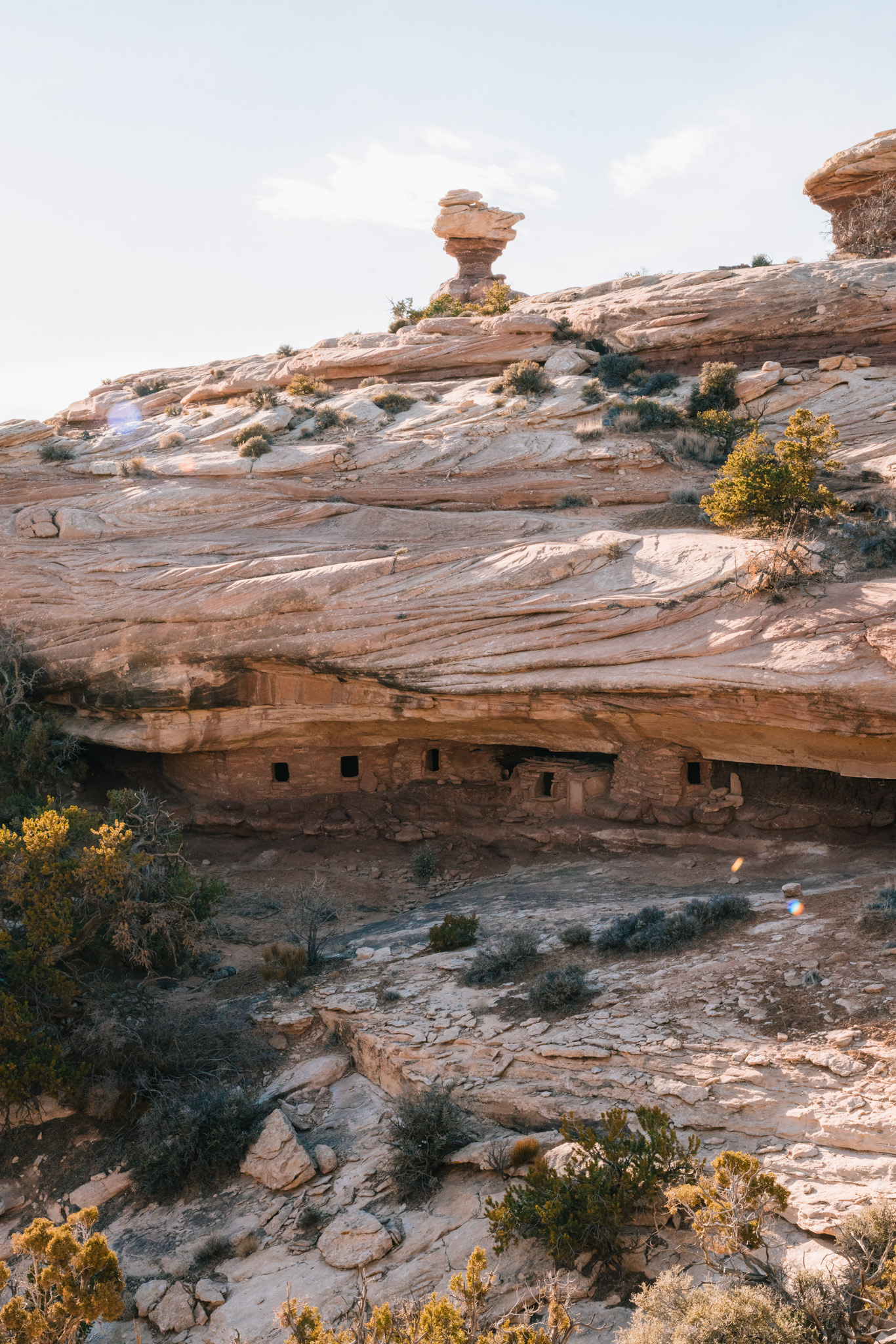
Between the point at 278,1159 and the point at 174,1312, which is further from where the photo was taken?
the point at 278,1159

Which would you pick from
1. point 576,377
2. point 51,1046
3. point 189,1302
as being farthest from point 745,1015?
point 576,377

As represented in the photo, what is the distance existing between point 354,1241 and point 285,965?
14.8ft

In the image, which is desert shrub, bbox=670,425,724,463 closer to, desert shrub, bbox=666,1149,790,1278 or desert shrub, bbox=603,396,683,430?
desert shrub, bbox=603,396,683,430

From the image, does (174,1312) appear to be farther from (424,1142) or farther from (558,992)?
(558,992)

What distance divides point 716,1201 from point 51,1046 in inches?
291

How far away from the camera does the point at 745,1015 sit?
8.41 meters

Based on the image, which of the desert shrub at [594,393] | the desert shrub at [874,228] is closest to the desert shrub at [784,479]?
the desert shrub at [594,393]

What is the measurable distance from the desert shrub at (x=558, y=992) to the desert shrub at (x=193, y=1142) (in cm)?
328

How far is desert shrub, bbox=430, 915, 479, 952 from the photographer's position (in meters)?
11.5

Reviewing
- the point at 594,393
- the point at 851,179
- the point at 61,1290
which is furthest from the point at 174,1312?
the point at 851,179

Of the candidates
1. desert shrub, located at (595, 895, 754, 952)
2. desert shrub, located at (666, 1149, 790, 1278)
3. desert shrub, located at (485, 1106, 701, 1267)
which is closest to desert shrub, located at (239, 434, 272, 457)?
desert shrub, located at (595, 895, 754, 952)

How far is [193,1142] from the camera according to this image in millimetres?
8766

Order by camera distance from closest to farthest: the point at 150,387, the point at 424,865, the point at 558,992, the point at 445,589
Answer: the point at 558,992 < the point at 445,589 < the point at 424,865 < the point at 150,387

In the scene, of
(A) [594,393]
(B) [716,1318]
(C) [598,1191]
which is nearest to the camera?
(B) [716,1318]
